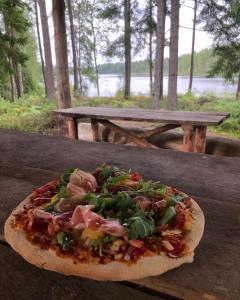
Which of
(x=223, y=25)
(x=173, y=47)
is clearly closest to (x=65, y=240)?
(x=173, y=47)

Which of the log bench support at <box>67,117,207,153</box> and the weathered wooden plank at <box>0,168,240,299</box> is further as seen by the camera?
the log bench support at <box>67,117,207,153</box>

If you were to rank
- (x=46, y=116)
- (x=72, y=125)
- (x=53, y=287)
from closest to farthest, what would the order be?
(x=53, y=287) < (x=72, y=125) < (x=46, y=116)

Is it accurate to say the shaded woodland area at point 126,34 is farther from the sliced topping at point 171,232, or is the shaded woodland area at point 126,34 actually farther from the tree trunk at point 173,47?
the sliced topping at point 171,232

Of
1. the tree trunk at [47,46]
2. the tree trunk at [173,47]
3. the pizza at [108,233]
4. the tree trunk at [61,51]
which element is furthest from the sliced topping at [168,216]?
the tree trunk at [47,46]

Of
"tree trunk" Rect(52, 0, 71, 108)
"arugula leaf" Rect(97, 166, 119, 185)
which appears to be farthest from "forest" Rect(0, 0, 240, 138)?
"arugula leaf" Rect(97, 166, 119, 185)

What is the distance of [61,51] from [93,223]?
5732 mm

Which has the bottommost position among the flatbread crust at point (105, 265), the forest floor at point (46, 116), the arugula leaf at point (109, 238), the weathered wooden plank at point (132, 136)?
the forest floor at point (46, 116)

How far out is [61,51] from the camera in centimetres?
593

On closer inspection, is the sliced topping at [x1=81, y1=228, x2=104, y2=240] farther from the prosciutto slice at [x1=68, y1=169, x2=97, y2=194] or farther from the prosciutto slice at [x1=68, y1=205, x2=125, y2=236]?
the prosciutto slice at [x1=68, y1=169, x2=97, y2=194]

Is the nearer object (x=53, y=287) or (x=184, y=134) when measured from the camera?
(x=53, y=287)

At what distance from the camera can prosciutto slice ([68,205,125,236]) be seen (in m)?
0.74

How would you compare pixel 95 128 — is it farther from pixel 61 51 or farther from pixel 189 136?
pixel 61 51

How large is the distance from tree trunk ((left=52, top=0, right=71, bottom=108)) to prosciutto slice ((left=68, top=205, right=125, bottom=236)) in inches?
218

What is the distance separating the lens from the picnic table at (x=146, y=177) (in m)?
0.68
